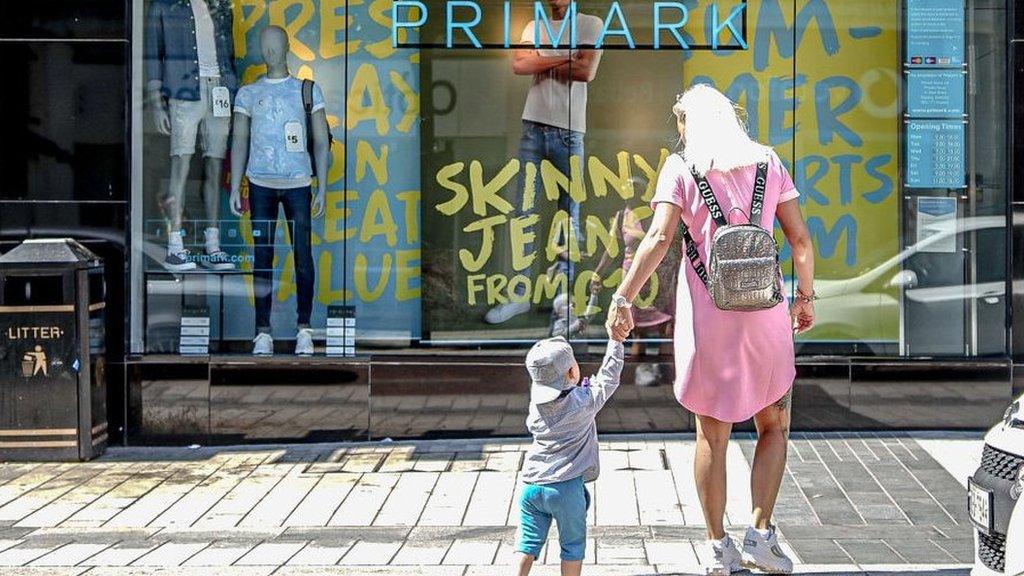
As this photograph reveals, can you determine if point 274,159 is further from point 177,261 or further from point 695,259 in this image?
point 695,259

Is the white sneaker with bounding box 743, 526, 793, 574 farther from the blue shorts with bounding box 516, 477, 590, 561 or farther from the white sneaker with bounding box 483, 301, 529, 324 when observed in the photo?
the white sneaker with bounding box 483, 301, 529, 324

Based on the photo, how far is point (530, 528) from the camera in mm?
5656

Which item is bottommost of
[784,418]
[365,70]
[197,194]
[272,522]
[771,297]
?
[272,522]

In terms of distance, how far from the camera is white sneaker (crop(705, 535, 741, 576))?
6.00 metres

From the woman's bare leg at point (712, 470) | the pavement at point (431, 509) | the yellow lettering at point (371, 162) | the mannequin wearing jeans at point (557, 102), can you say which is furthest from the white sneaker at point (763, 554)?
the yellow lettering at point (371, 162)

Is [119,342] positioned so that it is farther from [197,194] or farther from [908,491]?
[908,491]

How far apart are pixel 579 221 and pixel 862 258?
2.17 meters

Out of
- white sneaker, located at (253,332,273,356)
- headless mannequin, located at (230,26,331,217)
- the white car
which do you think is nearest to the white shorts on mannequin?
headless mannequin, located at (230,26,331,217)

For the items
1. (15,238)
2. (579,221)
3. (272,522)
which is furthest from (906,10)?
(15,238)

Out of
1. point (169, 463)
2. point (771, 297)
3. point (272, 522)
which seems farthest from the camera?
point (169, 463)

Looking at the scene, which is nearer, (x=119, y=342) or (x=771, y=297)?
(x=771, y=297)

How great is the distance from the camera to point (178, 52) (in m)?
10.4

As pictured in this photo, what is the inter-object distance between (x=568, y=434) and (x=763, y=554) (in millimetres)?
1057

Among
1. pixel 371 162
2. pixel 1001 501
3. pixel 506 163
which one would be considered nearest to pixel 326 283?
pixel 371 162
